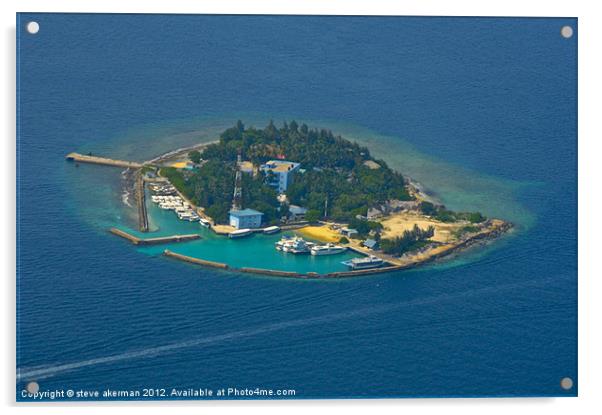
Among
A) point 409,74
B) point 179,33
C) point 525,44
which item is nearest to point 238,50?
point 179,33

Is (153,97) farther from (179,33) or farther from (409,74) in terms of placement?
(409,74)

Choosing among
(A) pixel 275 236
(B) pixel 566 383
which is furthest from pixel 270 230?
(B) pixel 566 383

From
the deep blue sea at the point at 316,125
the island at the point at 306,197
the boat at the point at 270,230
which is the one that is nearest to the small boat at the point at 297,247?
the island at the point at 306,197

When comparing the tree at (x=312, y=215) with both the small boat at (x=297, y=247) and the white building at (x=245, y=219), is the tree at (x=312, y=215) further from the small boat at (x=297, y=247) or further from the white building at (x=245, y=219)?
the small boat at (x=297, y=247)

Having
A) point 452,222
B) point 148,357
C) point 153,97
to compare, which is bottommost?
point 148,357

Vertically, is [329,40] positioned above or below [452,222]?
above
